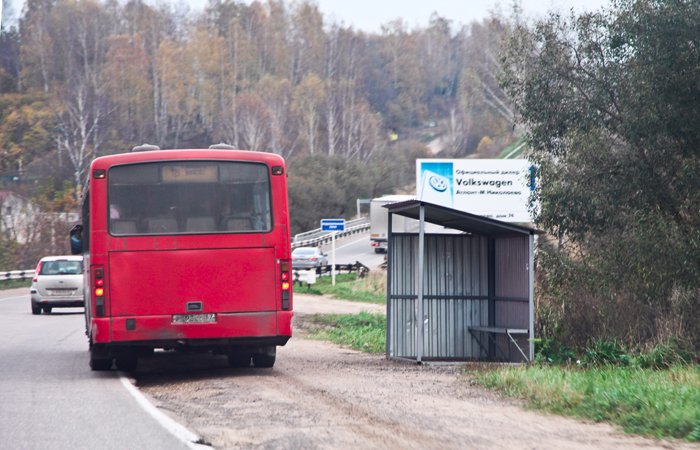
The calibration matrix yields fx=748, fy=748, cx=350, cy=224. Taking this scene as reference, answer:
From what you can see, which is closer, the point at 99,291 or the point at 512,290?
the point at 99,291

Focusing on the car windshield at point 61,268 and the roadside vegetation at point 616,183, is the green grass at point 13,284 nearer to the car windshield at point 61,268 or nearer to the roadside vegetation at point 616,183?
the car windshield at point 61,268

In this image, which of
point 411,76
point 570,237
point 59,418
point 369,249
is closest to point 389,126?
point 411,76

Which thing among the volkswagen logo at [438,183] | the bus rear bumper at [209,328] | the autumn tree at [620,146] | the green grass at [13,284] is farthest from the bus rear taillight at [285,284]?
the green grass at [13,284]

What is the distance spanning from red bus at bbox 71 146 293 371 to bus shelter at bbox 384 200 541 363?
10.0 feet

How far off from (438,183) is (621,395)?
883 inches

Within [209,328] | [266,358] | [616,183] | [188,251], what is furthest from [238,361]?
[616,183]

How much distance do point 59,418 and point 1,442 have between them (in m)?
0.94

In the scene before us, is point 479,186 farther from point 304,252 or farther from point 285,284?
point 285,284

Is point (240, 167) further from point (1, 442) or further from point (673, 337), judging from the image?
point (673, 337)

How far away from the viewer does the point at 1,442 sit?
651 cm

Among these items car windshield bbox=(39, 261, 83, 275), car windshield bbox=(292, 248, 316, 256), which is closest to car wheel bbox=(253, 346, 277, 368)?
car windshield bbox=(39, 261, 83, 275)

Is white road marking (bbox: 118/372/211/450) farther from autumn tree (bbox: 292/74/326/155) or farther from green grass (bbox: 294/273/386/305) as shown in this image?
autumn tree (bbox: 292/74/326/155)

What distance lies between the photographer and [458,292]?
13.2 m

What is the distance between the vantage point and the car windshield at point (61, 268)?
2333cm
